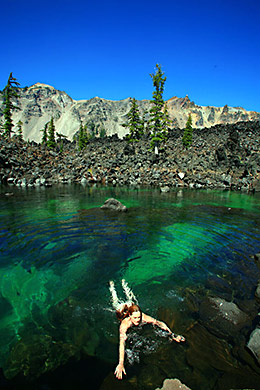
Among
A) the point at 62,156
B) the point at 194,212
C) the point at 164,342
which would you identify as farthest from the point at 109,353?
the point at 62,156

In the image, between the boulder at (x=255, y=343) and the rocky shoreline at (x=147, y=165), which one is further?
the rocky shoreline at (x=147, y=165)

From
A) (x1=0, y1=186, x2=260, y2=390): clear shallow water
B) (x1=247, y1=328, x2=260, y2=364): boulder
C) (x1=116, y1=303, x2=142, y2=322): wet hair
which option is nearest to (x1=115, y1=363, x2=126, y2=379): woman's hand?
(x1=0, y1=186, x2=260, y2=390): clear shallow water

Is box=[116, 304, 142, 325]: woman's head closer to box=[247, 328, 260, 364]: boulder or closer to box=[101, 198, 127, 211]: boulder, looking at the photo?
box=[247, 328, 260, 364]: boulder

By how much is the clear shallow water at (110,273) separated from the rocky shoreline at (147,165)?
29.9 meters

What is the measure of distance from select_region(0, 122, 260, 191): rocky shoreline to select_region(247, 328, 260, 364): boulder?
38.2 m

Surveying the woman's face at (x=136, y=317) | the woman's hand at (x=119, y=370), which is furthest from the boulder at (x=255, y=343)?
the woman's hand at (x=119, y=370)

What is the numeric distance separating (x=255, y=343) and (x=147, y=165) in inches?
1845

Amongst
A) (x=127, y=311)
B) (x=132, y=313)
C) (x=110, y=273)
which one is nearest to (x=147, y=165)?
(x=110, y=273)

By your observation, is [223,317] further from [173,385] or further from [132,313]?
[132,313]

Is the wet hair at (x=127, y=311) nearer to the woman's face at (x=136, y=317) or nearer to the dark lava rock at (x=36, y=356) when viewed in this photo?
the woman's face at (x=136, y=317)

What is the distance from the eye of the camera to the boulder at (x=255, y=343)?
4.49 metres

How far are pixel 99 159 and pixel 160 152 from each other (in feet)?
56.0

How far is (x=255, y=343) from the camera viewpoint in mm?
4668

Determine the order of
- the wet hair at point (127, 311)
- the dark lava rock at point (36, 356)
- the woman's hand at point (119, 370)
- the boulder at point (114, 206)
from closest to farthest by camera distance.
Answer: the woman's hand at point (119, 370) < the dark lava rock at point (36, 356) < the wet hair at point (127, 311) < the boulder at point (114, 206)
